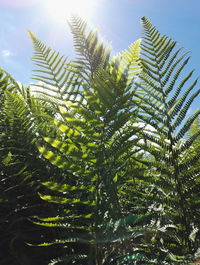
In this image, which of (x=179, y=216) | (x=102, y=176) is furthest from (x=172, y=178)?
(x=102, y=176)

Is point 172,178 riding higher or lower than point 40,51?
lower

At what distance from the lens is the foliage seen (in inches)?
27.9

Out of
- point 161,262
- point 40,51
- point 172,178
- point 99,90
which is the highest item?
point 40,51

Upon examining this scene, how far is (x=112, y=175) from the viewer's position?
724 millimetres

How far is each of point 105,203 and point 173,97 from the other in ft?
1.54

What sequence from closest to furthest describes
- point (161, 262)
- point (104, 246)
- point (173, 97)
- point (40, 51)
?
1. point (161, 262)
2. point (104, 246)
3. point (173, 97)
4. point (40, 51)

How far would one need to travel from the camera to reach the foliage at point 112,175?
708mm

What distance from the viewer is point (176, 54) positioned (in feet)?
3.31

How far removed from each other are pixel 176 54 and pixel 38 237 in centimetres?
88

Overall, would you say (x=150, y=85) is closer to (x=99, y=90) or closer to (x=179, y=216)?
(x=99, y=90)

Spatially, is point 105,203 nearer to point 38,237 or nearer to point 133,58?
point 38,237

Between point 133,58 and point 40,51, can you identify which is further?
point 40,51

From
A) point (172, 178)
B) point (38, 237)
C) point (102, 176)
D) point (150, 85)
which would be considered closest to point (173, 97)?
point (150, 85)

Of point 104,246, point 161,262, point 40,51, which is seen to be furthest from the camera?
point 40,51
